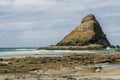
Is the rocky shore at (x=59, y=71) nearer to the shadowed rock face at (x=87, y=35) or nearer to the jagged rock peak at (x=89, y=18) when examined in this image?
the shadowed rock face at (x=87, y=35)

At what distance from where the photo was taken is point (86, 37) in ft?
→ 597

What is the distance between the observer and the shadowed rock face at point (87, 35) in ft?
594

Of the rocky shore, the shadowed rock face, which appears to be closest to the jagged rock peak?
the shadowed rock face

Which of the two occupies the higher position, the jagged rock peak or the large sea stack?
the jagged rock peak

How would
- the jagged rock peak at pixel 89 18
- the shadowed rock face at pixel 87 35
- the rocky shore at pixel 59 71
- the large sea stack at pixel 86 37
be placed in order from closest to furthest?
the rocky shore at pixel 59 71, the large sea stack at pixel 86 37, the shadowed rock face at pixel 87 35, the jagged rock peak at pixel 89 18

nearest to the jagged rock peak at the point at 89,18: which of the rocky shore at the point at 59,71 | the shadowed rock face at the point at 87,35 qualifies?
the shadowed rock face at the point at 87,35

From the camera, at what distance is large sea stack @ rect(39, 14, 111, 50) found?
179250 mm

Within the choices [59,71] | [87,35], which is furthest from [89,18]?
[59,71]

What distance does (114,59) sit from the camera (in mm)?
64062

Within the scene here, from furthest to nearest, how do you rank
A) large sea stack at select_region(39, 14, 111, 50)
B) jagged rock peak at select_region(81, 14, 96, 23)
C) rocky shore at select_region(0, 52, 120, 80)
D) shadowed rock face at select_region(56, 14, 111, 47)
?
1. jagged rock peak at select_region(81, 14, 96, 23)
2. shadowed rock face at select_region(56, 14, 111, 47)
3. large sea stack at select_region(39, 14, 111, 50)
4. rocky shore at select_region(0, 52, 120, 80)

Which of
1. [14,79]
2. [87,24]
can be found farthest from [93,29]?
[14,79]

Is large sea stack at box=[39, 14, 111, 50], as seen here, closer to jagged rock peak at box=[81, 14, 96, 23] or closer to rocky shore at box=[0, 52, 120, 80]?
jagged rock peak at box=[81, 14, 96, 23]

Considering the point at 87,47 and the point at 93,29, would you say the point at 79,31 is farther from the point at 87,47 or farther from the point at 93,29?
the point at 87,47

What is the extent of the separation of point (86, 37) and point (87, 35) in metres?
1.00
